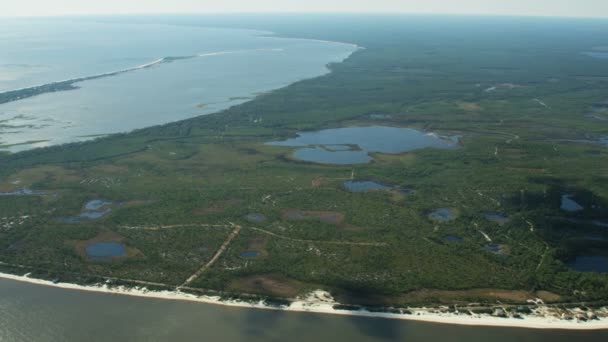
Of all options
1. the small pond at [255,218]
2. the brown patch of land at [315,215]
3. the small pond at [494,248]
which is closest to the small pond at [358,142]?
the brown patch of land at [315,215]

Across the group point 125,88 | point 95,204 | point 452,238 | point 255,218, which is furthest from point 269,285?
point 125,88

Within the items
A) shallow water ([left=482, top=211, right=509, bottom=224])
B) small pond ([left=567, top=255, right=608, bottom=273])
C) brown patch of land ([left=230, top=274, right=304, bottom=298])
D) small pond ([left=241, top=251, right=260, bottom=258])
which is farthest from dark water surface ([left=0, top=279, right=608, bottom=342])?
shallow water ([left=482, top=211, right=509, bottom=224])

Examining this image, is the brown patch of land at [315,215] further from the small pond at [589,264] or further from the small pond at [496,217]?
the small pond at [589,264]

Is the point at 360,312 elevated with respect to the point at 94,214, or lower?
lower

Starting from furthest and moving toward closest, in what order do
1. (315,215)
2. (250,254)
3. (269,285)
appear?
(315,215)
(250,254)
(269,285)

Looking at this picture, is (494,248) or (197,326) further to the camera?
(494,248)

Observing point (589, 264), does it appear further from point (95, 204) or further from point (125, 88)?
point (125, 88)

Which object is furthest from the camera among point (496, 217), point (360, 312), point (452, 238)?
point (496, 217)
